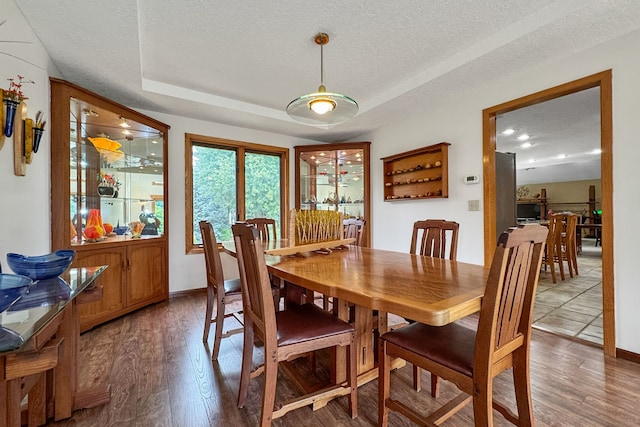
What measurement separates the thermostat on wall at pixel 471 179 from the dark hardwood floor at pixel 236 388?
1.56 meters

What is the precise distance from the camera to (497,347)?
107 cm

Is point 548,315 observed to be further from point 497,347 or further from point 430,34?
point 430,34

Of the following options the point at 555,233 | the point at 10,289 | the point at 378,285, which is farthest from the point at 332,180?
the point at 10,289

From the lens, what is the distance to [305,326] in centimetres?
145

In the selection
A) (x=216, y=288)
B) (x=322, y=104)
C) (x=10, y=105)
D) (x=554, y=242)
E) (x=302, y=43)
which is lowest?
(x=216, y=288)

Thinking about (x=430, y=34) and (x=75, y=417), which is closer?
(x=75, y=417)

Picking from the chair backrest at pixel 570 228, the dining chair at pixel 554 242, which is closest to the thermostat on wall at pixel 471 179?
the dining chair at pixel 554 242

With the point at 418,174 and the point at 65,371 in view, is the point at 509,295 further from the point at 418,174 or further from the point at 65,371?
the point at 418,174

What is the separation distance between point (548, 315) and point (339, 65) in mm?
3290

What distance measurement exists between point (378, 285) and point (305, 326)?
477 mm

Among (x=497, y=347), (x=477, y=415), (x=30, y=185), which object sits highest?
(x=30, y=185)

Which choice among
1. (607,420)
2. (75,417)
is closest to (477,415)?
(607,420)

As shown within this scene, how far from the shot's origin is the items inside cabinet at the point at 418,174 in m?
3.35

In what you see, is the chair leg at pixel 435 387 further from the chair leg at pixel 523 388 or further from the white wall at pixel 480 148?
the white wall at pixel 480 148
